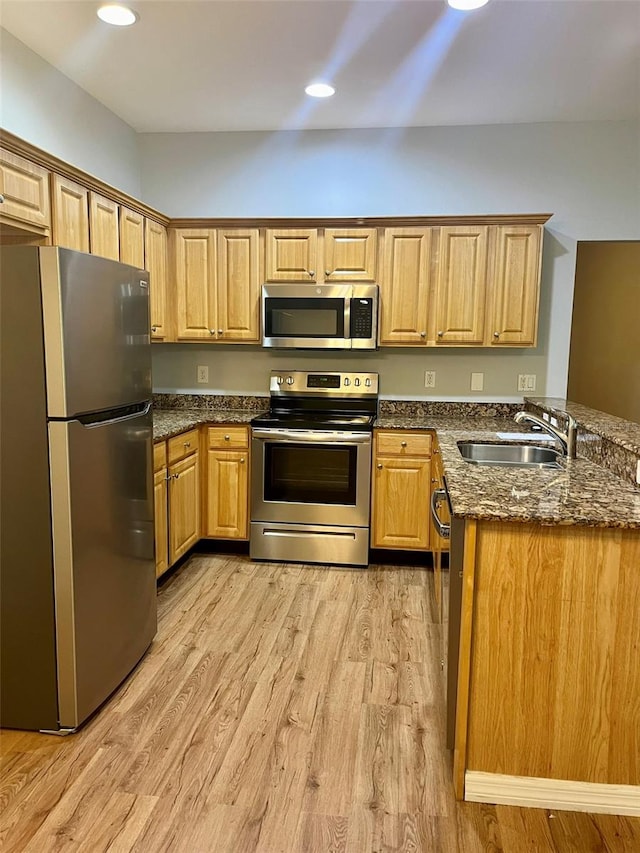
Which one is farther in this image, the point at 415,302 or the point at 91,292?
the point at 415,302

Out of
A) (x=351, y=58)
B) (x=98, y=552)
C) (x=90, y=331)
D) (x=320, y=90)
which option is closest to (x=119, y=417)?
(x=90, y=331)

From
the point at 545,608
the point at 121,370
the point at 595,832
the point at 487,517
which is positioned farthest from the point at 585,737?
the point at 121,370

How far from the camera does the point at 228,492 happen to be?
3.71 m

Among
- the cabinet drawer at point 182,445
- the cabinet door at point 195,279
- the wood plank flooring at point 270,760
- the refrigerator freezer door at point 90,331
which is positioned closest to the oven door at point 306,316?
the cabinet door at point 195,279

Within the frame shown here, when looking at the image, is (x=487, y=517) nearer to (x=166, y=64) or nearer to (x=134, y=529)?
(x=134, y=529)

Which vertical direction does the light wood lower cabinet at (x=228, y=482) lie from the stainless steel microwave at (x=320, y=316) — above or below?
below

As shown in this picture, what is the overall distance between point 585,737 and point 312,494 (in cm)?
212

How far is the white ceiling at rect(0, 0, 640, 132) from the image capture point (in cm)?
239

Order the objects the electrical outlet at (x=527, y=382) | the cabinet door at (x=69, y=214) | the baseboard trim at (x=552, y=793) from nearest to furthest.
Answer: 1. the baseboard trim at (x=552, y=793)
2. the cabinet door at (x=69, y=214)
3. the electrical outlet at (x=527, y=382)

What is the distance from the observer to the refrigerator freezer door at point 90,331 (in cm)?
184

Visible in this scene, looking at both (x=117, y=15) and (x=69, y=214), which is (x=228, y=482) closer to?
(x=69, y=214)

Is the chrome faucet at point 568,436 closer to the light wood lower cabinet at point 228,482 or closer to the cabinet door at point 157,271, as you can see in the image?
the light wood lower cabinet at point 228,482

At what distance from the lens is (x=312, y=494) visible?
3627 millimetres

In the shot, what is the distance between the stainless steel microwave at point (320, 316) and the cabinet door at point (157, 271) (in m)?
0.64
